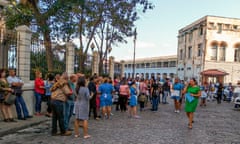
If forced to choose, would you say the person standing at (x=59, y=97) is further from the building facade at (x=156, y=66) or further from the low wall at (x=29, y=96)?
the building facade at (x=156, y=66)

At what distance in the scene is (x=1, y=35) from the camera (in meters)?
9.84

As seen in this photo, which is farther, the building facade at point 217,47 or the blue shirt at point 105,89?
the building facade at point 217,47

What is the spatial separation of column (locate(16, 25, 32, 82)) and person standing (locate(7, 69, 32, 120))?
1324mm

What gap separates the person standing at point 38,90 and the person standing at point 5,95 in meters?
1.67

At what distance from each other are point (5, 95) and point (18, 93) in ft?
1.97

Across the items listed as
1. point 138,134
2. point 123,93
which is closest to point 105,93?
point 123,93

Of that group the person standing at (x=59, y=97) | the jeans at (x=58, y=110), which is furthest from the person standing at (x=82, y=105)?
the jeans at (x=58, y=110)

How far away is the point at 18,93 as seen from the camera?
9.32 metres

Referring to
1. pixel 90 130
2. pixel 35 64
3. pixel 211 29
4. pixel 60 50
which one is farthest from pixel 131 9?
pixel 211 29

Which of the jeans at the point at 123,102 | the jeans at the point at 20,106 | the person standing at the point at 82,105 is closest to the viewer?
the person standing at the point at 82,105

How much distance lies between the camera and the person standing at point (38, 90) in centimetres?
1048

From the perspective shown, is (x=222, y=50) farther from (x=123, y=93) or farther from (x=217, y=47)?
(x=123, y=93)

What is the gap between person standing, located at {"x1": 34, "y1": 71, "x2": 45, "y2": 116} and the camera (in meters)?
10.5

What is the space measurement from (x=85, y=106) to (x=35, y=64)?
18.6 feet
